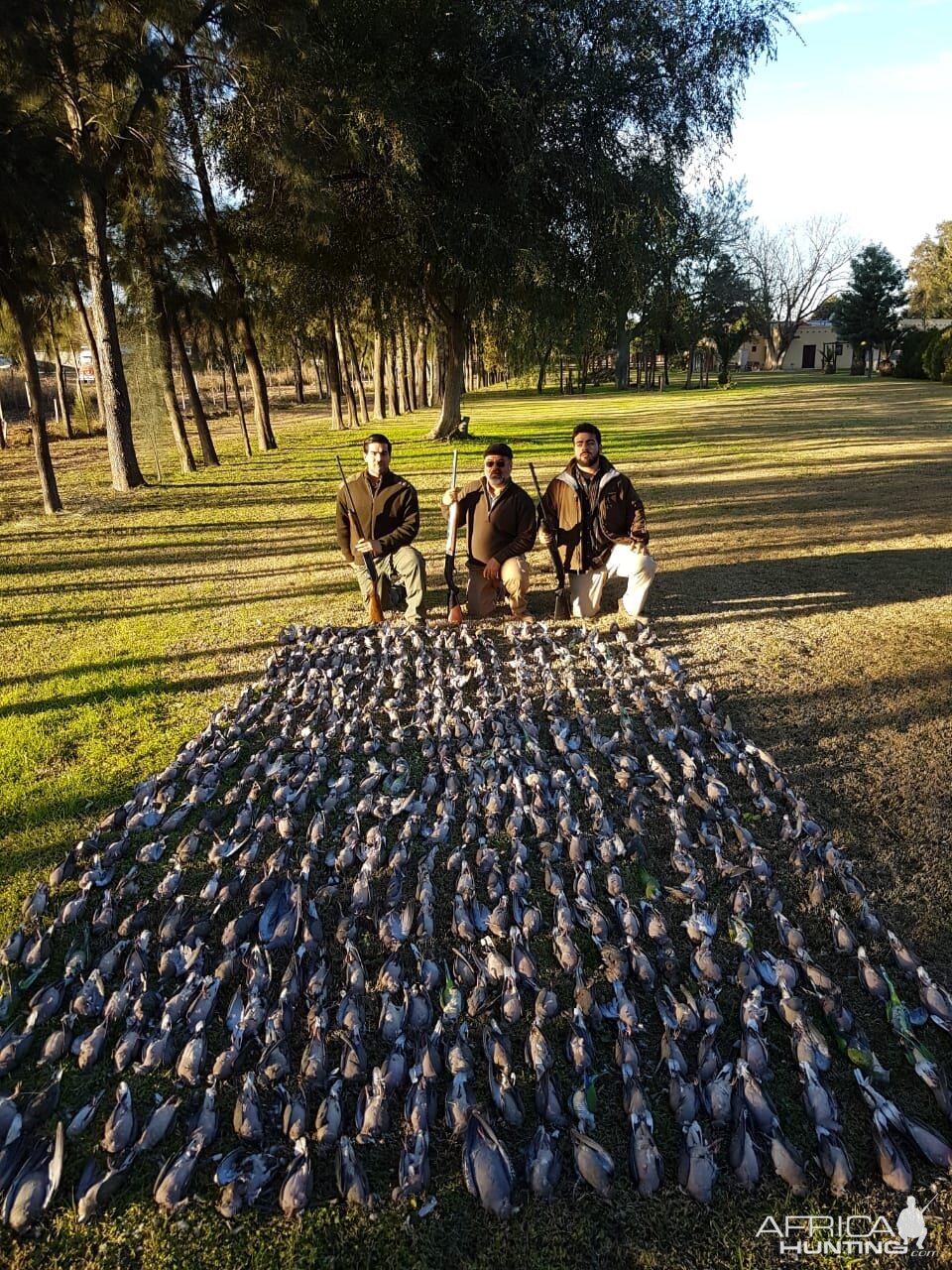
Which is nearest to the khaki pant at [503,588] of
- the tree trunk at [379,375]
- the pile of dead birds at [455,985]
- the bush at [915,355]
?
the pile of dead birds at [455,985]

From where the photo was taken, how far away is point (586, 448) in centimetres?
716

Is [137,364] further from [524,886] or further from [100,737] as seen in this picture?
[524,886]

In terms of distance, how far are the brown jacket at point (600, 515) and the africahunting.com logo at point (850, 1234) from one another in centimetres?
559

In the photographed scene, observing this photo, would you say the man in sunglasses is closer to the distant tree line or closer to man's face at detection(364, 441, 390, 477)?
man's face at detection(364, 441, 390, 477)

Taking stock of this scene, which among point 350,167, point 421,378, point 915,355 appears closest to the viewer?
point 350,167

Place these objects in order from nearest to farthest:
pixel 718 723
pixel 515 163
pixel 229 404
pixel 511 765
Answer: pixel 511 765 < pixel 718 723 < pixel 515 163 < pixel 229 404

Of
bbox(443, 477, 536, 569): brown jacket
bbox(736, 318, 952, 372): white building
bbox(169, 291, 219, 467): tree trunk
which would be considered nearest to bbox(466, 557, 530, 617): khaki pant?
bbox(443, 477, 536, 569): brown jacket

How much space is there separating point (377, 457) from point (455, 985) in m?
5.16

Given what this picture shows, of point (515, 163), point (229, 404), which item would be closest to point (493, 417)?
point (515, 163)

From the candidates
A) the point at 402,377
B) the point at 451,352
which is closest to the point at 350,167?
the point at 451,352

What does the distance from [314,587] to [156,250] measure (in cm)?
1236

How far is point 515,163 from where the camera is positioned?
54.1ft

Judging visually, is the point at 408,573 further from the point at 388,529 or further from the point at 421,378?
the point at 421,378

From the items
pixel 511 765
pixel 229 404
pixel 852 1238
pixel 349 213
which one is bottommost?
pixel 852 1238
